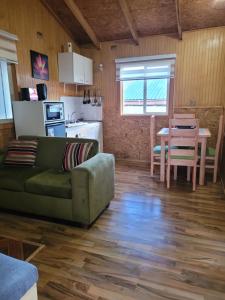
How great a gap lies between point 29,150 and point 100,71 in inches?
115

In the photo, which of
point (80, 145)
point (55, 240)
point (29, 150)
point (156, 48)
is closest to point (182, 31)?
point (156, 48)

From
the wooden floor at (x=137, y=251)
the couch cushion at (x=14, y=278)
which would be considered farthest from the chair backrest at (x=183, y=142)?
the couch cushion at (x=14, y=278)

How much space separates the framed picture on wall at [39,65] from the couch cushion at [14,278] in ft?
11.2

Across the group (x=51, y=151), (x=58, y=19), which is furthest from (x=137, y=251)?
(x=58, y=19)

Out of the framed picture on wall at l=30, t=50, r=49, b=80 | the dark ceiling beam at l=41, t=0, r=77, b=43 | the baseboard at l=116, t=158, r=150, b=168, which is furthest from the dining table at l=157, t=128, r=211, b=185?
the dark ceiling beam at l=41, t=0, r=77, b=43

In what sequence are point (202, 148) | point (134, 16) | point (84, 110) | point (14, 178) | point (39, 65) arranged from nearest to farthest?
point (14, 178) < point (202, 148) < point (39, 65) < point (134, 16) < point (84, 110)

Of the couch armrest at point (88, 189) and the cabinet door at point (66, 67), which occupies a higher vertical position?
the cabinet door at point (66, 67)

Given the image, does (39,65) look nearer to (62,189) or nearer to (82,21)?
(82,21)

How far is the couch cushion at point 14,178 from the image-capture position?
98.9 inches

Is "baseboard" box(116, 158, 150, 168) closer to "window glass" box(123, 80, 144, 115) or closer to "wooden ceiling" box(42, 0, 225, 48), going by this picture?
"window glass" box(123, 80, 144, 115)

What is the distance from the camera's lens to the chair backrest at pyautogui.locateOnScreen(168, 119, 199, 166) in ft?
10.6

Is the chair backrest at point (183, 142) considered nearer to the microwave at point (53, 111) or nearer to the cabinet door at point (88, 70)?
the microwave at point (53, 111)

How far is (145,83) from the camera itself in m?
4.79

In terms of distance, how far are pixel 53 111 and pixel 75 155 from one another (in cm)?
124
